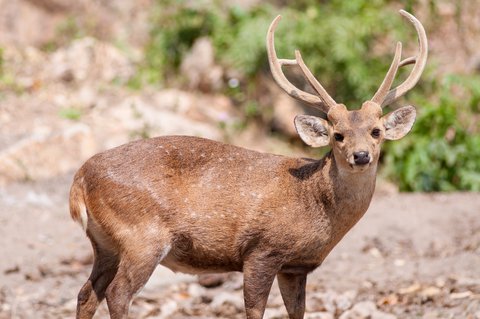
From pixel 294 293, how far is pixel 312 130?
1117 mm

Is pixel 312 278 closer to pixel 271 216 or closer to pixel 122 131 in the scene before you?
pixel 271 216

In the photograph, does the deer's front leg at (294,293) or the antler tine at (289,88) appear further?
the deer's front leg at (294,293)

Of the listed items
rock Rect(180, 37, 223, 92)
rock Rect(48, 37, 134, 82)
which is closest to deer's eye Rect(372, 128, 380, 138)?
rock Rect(180, 37, 223, 92)

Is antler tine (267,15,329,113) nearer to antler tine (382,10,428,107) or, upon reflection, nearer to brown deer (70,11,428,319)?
brown deer (70,11,428,319)

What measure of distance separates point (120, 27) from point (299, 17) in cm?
326

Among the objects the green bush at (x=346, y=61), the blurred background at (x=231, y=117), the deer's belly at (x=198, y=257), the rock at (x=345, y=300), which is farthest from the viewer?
the green bush at (x=346, y=61)

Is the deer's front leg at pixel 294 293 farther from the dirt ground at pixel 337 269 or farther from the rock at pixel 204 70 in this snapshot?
the rock at pixel 204 70

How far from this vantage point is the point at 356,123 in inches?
216

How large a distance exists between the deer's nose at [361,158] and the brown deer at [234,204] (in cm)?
7

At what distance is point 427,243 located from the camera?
8617mm

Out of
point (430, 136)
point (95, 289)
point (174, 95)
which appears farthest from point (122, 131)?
point (95, 289)

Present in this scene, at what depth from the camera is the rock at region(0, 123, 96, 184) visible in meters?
10.0

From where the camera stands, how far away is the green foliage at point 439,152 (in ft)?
33.1

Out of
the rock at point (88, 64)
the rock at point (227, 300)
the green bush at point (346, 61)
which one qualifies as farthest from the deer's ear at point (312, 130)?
the rock at point (88, 64)
